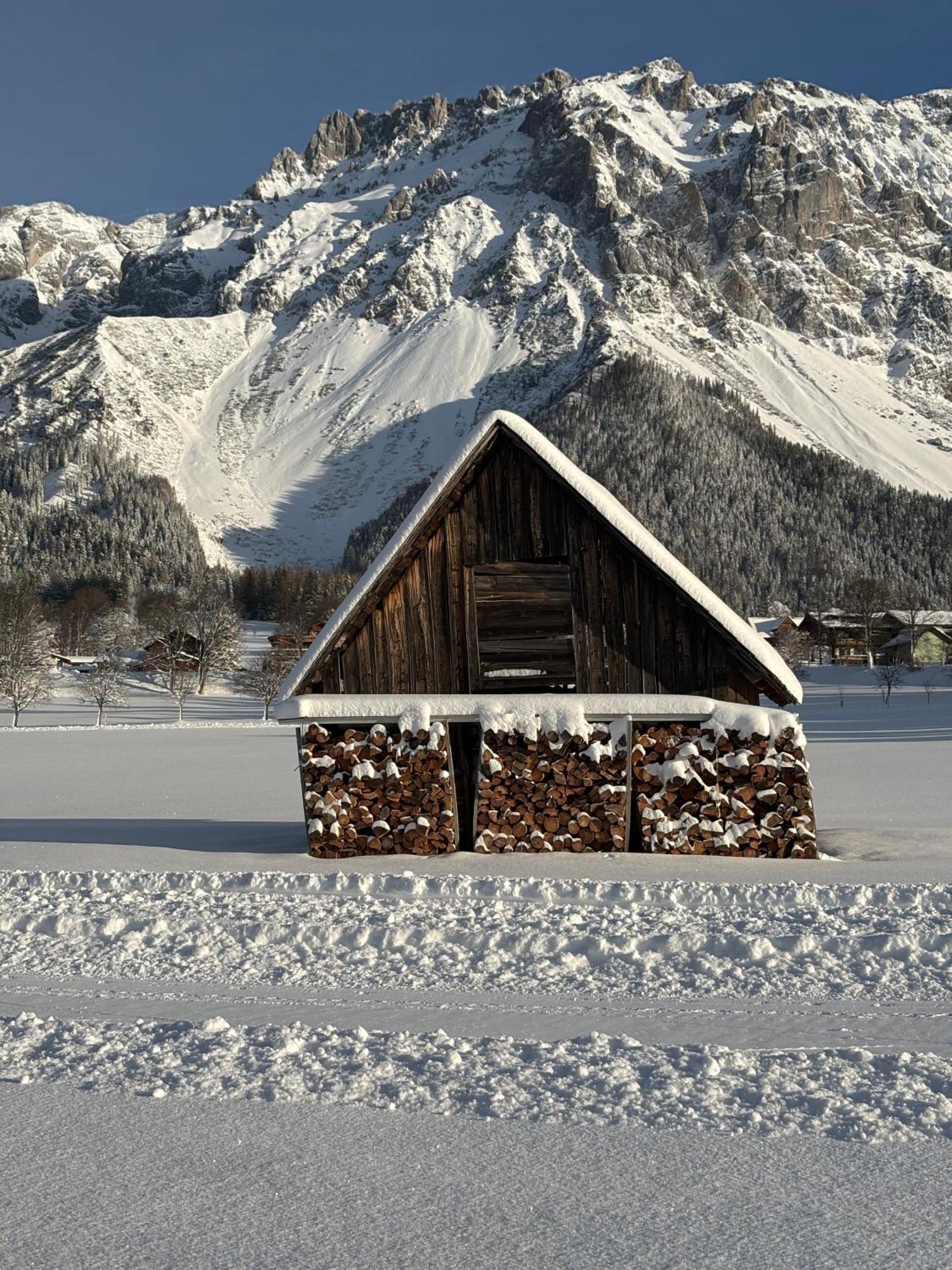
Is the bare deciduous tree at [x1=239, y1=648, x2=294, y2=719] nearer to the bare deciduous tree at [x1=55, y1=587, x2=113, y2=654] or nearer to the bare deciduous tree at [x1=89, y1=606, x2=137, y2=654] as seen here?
the bare deciduous tree at [x1=89, y1=606, x2=137, y2=654]

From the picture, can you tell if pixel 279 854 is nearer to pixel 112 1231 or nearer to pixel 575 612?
pixel 575 612

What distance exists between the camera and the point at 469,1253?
3975 millimetres

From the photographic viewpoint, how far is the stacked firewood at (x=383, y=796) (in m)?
13.3

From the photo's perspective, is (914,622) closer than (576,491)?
No

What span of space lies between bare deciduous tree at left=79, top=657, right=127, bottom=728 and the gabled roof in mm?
57690

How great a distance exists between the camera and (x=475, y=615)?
14.0 m

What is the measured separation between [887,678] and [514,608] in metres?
66.3

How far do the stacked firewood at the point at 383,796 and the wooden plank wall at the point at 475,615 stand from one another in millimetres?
866

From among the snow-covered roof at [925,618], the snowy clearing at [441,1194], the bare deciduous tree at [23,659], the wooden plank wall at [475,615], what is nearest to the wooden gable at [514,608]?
the wooden plank wall at [475,615]

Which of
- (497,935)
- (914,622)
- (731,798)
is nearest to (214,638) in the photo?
(914,622)

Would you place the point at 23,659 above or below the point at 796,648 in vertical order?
above

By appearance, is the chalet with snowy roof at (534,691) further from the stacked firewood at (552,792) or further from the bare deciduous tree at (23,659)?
the bare deciduous tree at (23,659)

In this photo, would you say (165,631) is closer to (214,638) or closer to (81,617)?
(214,638)

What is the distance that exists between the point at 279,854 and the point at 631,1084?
8.75 metres
